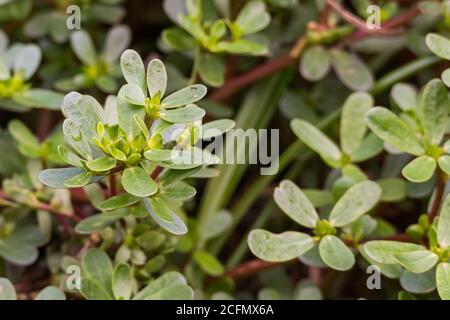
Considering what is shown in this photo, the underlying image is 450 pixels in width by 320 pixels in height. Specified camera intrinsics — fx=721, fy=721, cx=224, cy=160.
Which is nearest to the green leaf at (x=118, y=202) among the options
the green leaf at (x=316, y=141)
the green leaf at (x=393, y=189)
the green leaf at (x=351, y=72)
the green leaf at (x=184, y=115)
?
the green leaf at (x=184, y=115)

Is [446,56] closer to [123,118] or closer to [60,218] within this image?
[123,118]

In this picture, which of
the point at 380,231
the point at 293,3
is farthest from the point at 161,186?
the point at 293,3

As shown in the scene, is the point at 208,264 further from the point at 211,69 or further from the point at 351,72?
the point at 351,72

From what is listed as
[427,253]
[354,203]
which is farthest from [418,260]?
[354,203]

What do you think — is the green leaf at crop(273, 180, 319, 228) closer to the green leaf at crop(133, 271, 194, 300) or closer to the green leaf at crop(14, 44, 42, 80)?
the green leaf at crop(133, 271, 194, 300)

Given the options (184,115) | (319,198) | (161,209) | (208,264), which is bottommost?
(208,264)

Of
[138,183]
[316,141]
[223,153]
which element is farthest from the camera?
[223,153]
